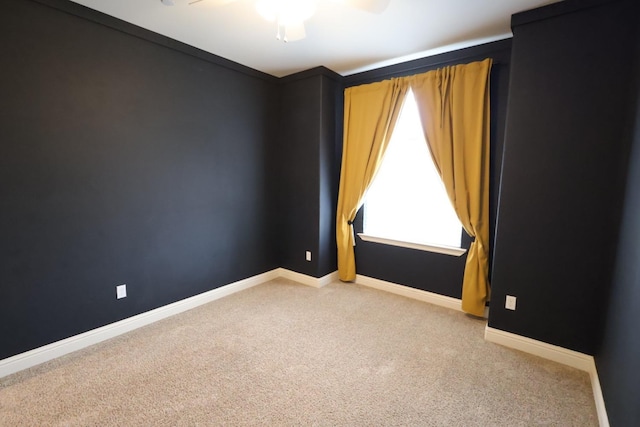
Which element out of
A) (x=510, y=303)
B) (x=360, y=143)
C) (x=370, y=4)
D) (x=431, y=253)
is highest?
(x=370, y=4)

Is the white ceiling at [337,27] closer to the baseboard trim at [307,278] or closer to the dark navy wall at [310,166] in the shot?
the dark navy wall at [310,166]

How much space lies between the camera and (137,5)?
2.12 metres

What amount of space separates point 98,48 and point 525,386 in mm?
3825

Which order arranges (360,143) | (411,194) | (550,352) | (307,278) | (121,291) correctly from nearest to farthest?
(550,352) < (121,291) < (411,194) < (360,143) < (307,278)

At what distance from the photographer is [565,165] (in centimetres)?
207

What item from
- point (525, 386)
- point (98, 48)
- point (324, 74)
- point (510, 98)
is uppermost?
point (324, 74)

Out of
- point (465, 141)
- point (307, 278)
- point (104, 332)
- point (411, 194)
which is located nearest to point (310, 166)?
point (411, 194)

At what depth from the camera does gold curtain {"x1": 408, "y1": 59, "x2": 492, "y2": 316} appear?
269cm

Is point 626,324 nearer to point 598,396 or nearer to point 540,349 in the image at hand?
point 598,396

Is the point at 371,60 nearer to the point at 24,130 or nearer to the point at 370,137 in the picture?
the point at 370,137

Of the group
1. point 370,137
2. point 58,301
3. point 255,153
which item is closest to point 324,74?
point 370,137

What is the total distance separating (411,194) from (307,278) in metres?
1.59

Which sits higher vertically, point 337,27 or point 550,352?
point 337,27

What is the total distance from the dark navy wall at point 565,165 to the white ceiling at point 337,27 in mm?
342
